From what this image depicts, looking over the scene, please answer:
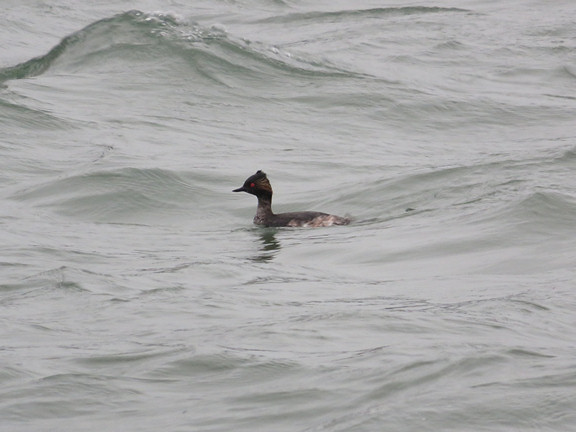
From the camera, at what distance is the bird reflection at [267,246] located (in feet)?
39.2

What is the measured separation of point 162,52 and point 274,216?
29.6 ft

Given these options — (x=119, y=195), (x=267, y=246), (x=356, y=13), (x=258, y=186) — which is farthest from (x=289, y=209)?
(x=356, y=13)

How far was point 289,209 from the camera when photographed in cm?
1479

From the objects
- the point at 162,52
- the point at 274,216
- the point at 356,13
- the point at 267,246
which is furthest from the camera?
the point at 356,13

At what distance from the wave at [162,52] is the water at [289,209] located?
0.06 m

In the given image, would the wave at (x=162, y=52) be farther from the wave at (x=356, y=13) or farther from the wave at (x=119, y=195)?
the wave at (x=119, y=195)

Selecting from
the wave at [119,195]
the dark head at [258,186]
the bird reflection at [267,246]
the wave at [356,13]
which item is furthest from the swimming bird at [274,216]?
the wave at [356,13]

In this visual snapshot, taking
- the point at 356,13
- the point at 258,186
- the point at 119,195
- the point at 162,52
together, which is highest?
the point at 356,13

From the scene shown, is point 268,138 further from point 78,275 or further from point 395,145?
point 78,275

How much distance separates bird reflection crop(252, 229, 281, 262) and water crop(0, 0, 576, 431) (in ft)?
0.12

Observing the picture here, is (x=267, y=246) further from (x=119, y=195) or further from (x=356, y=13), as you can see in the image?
(x=356, y=13)

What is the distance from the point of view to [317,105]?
19.8m

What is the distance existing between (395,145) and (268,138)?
165 cm

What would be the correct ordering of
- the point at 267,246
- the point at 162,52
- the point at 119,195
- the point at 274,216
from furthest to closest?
the point at 162,52 < the point at 119,195 < the point at 274,216 < the point at 267,246
